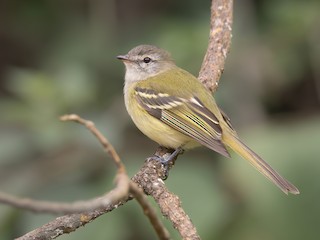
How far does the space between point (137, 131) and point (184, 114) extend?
1102 mm

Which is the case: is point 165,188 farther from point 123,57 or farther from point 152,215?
point 123,57

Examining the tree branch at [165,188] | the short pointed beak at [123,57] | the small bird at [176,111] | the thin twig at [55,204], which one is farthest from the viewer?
the short pointed beak at [123,57]

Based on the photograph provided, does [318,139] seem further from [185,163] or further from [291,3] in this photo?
[291,3]

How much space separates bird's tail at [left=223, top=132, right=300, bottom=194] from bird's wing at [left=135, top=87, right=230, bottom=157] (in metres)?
0.06

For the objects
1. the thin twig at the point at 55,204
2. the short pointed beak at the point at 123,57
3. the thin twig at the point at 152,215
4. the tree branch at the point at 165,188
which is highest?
the short pointed beak at the point at 123,57

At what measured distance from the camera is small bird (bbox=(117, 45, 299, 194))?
10.8 feet

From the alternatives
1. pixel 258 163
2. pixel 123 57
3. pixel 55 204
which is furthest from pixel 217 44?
pixel 55 204

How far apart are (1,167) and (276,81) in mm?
2105

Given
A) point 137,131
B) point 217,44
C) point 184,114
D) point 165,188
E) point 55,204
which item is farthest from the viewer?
point 137,131

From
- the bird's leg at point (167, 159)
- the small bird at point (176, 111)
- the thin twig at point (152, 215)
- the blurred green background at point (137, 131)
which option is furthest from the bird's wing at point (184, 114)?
the thin twig at point (152, 215)

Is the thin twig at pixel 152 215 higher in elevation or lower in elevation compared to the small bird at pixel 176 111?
lower

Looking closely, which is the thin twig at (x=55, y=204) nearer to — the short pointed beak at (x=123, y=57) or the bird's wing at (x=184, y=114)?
the bird's wing at (x=184, y=114)

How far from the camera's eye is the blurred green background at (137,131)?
3654 millimetres

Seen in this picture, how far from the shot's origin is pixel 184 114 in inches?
141
